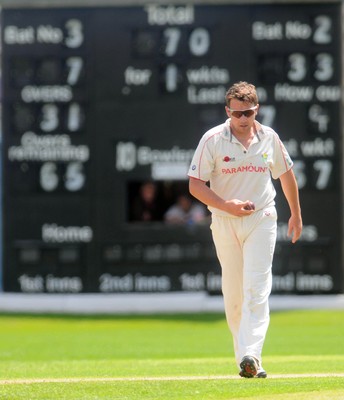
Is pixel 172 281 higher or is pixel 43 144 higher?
pixel 43 144

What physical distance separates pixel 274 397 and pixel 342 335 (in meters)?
8.51

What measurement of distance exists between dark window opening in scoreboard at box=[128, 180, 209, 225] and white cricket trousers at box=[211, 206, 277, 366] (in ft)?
27.3

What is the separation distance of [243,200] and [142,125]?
830 cm

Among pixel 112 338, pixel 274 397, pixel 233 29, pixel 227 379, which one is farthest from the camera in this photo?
pixel 233 29

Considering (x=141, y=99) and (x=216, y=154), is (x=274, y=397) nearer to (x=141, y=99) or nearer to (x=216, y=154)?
(x=216, y=154)

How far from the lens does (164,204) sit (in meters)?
16.8

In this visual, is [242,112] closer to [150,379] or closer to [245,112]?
[245,112]

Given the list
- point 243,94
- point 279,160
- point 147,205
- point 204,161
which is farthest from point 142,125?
point 243,94

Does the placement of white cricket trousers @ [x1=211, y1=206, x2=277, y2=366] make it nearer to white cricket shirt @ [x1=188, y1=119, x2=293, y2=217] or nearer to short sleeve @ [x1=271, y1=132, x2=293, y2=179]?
white cricket shirt @ [x1=188, y1=119, x2=293, y2=217]

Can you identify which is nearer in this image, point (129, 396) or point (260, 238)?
point (129, 396)

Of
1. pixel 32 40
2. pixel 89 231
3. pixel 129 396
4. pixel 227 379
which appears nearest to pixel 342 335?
pixel 89 231

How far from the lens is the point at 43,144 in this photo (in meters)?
16.2

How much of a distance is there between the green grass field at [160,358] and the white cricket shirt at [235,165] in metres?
1.10

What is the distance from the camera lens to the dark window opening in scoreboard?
54.1ft
